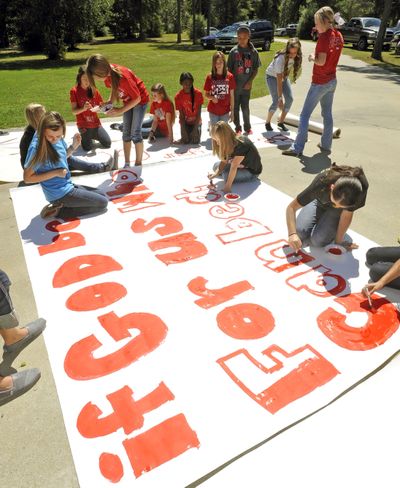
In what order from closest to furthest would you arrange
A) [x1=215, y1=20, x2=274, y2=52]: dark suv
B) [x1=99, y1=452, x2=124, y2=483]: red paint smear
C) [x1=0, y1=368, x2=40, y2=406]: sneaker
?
[x1=99, y1=452, x2=124, y2=483]: red paint smear, [x1=0, y1=368, x2=40, y2=406]: sneaker, [x1=215, y1=20, x2=274, y2=52]: dark suv

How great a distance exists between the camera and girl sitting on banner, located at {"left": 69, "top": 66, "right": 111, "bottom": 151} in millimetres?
A: 5676

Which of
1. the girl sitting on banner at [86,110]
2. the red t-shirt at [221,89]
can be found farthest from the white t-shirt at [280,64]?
the girl sitting on banner at [86,110]

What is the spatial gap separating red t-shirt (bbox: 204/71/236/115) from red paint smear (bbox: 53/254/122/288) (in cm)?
401

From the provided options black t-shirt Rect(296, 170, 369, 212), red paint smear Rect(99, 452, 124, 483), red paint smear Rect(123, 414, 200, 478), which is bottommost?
red paint smear Rect(99, 452, 124, 483)

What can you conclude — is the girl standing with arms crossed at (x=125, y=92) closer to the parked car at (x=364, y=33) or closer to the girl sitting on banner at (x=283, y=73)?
the girl sitting on banner at (x=283, y=73)

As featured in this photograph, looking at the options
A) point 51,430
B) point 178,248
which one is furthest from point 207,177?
point 51,430

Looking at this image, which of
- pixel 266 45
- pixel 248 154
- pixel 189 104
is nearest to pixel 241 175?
pixel 248 154

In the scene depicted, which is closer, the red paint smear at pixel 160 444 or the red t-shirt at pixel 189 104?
the red paint smear at pixel 160 444

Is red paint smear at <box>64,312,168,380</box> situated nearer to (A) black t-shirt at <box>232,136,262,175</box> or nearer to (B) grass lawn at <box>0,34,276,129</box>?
(A) black t-shirt at <box>232,136,262,175</box>

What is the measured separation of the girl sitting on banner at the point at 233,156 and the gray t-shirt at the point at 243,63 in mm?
2261

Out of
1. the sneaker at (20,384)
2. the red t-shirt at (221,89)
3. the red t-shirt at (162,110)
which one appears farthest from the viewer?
the red t-shirt at (162,110)

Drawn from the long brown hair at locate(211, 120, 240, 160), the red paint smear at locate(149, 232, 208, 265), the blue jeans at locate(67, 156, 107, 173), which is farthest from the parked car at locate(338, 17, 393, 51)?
the red paint smear at locate(149, 232, 208, 265)

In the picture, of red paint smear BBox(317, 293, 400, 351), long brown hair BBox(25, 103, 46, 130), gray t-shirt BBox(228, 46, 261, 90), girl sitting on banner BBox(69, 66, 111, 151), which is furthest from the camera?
gray t-shirt BBox(228, 46, 261, 90)

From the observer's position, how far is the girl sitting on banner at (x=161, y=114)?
6246mm
